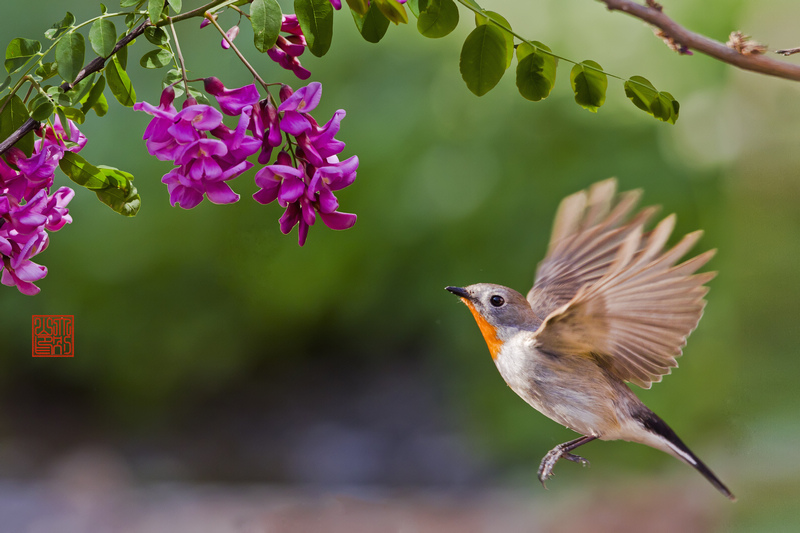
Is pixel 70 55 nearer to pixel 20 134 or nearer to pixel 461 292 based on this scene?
pixel 20 134

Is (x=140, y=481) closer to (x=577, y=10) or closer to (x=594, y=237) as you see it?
(x=577, y=10)

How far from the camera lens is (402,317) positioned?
127 centimetres

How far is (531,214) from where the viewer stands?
3.90 feet

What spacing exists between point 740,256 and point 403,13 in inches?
39.4

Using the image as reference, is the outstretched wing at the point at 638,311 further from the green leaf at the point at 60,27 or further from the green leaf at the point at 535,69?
the green leaf at the point at 60,27

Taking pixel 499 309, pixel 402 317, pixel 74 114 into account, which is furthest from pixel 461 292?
pixel 402 317

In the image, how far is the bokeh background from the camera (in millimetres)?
1172

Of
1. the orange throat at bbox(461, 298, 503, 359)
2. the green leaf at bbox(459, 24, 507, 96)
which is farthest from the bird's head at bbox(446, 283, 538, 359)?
the green leaf at bbox(459, 24, 507, 96)

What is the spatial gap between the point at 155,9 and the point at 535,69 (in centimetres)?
19

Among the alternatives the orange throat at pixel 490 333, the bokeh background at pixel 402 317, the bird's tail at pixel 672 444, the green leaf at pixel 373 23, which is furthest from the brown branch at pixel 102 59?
the bokeh background at pixel 402 317

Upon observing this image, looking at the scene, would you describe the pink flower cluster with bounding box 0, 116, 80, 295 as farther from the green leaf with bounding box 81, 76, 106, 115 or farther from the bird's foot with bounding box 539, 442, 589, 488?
the bird's foot with bounding box 539, 442, 589, 488

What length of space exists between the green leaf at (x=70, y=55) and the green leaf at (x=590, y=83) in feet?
0.83

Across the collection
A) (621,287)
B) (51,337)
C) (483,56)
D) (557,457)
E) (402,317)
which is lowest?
(402,317)

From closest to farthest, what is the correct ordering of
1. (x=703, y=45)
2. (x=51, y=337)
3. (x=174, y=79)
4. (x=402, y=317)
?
(x=703, y=45) < (x=174, y=79) < (x=51, y=337) < (x=402, y=317)
